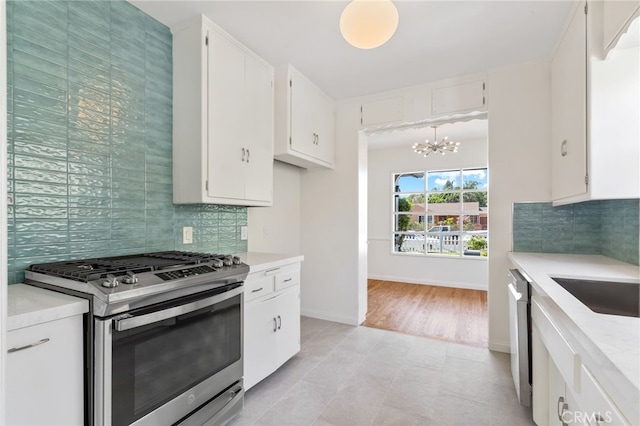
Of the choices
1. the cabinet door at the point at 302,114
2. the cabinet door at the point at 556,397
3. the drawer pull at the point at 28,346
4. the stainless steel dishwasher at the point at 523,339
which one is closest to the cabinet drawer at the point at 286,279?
the cabinet door at the point at 302,114

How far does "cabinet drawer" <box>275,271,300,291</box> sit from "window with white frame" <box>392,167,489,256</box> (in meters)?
3.87

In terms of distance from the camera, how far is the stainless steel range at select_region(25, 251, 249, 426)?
1179mm

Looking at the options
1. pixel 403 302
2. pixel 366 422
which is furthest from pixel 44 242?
pixel 403 302

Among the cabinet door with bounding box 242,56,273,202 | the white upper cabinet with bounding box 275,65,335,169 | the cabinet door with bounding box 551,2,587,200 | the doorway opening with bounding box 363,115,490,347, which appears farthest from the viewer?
the doorway opening with bounding box 363,115,490,347

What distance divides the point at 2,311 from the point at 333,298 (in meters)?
3.03

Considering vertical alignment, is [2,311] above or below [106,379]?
above

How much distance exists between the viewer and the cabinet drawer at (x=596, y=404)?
2.32 ft

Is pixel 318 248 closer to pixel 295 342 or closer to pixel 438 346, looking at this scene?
pixel 295 342

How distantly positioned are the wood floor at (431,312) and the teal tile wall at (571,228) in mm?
1100

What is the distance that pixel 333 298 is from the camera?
349 cm

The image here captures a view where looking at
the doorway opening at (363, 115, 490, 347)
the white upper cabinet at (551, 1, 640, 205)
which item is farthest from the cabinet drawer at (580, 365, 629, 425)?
the doorway opening at (363, 115, 490, 347)

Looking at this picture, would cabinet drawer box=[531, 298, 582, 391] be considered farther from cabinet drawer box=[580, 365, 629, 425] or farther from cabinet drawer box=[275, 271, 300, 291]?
cabinet drawer box=[275, 271, 300, 291]

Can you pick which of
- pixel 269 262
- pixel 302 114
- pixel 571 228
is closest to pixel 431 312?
pixel 571 228

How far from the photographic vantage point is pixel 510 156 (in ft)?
8.83
